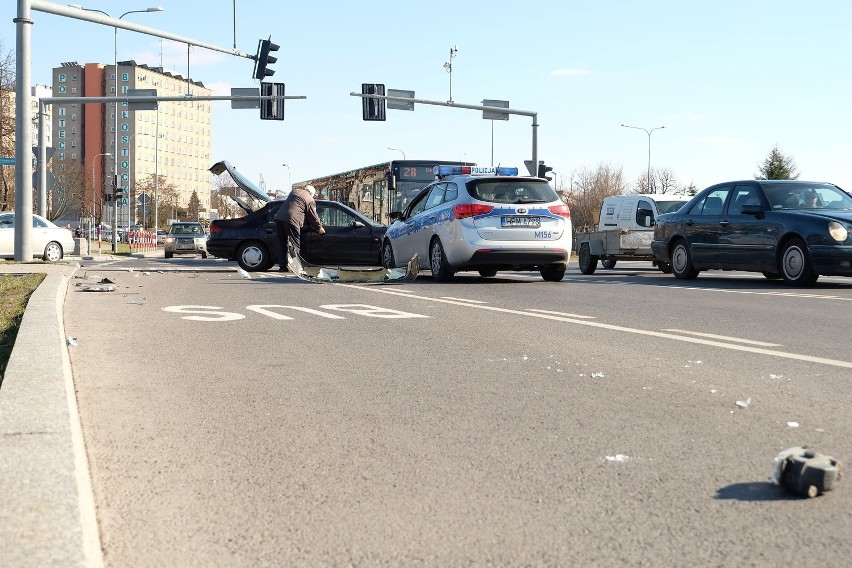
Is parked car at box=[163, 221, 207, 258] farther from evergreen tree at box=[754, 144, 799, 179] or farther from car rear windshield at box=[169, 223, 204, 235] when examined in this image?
evergreen tree at box=[754, 144, 799, 179]

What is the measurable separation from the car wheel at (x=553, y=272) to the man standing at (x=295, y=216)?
12.7ft

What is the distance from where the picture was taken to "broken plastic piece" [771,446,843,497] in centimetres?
355

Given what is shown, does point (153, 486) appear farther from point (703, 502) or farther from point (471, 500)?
point (703, 502)

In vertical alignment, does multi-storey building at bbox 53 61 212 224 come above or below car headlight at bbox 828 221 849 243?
above

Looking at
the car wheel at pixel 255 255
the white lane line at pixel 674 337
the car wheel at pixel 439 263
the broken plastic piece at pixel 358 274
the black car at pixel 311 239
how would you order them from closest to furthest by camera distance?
1. the white lane line at pixel 674 337
2. the car wheel at pixel 439 263
3. the broken plastic piece at pixel 358 274
4. the black car at pixel 311 239
5. the car wheel at pixel 255 255

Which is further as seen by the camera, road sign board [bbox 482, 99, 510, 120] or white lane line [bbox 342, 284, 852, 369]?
road sign board [bbox 482, 99, 510, 120]

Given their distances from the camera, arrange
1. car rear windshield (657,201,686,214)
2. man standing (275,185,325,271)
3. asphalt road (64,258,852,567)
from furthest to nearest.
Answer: car rear windshield (657,201,686,214) → man standing (275,185,325,271) → asphalt road (64,258,852,567)

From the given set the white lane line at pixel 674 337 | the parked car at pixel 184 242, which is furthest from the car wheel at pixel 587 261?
the parked car at pixel 184 242

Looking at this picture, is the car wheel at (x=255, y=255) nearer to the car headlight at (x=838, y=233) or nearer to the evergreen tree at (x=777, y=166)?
the car headlight at (x=838, y=233)

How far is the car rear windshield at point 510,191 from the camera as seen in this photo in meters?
16.0

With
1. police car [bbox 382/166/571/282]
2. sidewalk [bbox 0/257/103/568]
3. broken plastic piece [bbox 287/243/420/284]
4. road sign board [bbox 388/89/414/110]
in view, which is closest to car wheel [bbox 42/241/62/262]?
road sign board [bbox 388/89/414/110]

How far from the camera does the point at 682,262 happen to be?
18203 millimetres

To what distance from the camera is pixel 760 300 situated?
41.1 ft

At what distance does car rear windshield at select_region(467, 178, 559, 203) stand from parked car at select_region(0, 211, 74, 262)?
16144 mm
